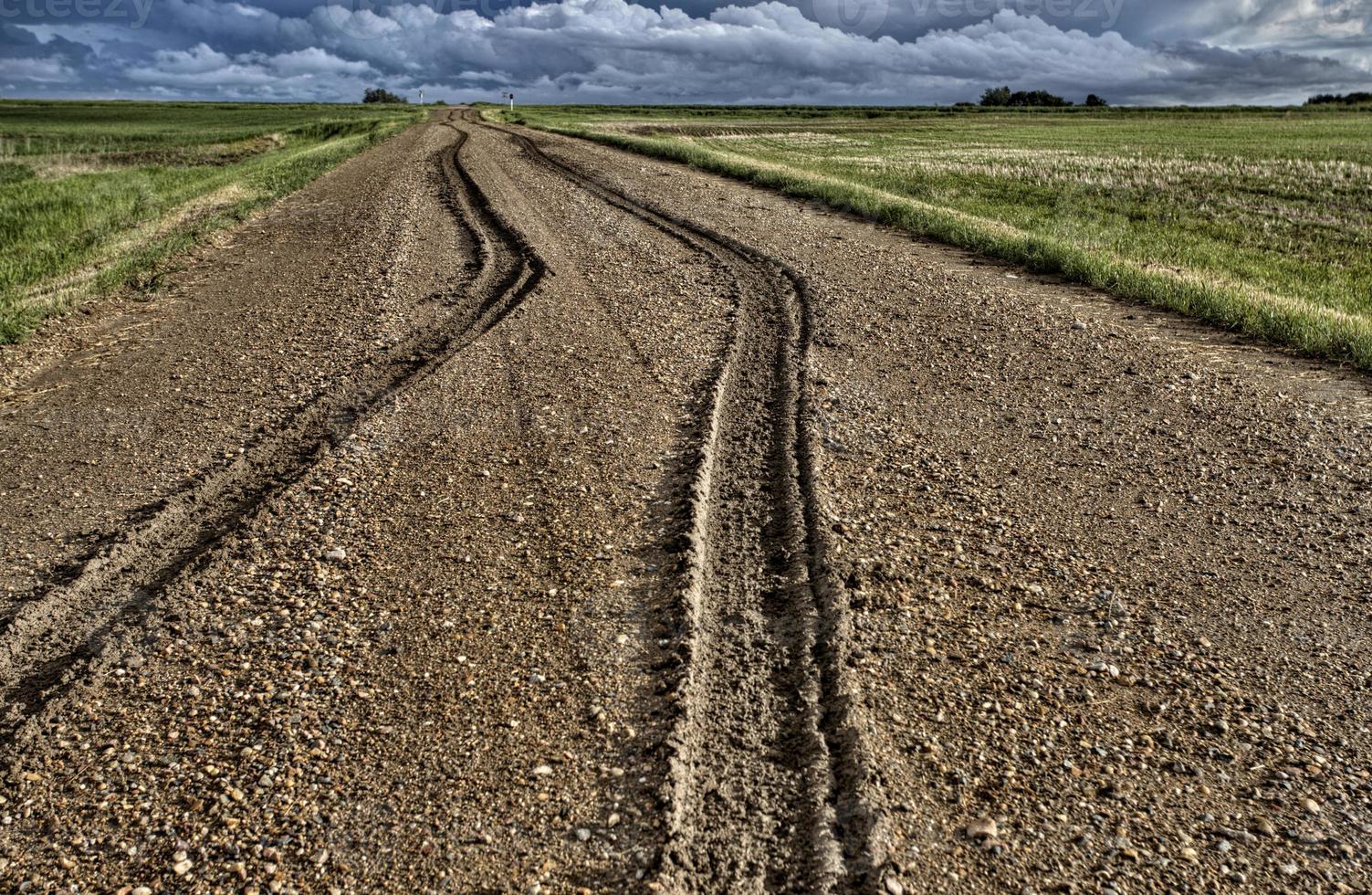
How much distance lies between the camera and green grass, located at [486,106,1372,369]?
9.26 meters

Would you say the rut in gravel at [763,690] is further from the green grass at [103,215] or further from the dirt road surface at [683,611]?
the green grass at [103,215]

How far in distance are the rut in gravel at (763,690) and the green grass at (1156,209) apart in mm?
5592

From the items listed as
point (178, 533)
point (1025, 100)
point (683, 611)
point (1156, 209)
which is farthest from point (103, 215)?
point (1025, 100)

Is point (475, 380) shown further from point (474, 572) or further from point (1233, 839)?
point (1233, 839)

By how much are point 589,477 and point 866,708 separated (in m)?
2.36

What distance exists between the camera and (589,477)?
5.05m

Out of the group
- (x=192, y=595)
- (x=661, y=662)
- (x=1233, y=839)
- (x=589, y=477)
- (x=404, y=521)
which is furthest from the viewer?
(x=589, y=477)

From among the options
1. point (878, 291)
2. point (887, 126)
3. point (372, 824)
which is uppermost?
point (887, 126)

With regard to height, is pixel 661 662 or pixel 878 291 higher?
pixel 878 291

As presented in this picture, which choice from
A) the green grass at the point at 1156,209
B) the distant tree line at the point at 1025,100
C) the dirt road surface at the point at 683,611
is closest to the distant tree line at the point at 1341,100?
the distant tree line at the point at 1025,100

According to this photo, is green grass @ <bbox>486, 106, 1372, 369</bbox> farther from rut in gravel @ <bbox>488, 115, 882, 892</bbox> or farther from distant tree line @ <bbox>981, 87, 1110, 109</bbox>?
Result: distant tree line @ <bbox>981, 87, 1110, 109</bbox>

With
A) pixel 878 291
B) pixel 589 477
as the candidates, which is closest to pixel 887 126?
pixel 878 291

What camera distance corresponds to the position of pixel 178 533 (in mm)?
4594

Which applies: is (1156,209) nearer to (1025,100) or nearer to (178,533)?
(178,533)
